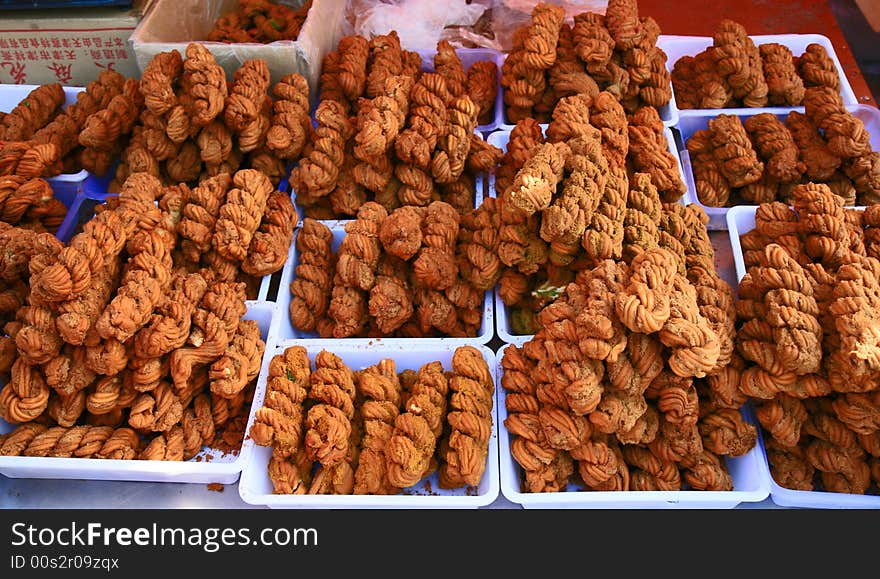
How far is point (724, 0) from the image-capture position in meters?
3.77

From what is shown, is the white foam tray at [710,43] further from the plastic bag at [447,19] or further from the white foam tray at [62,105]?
the white foam tray at [62,105]

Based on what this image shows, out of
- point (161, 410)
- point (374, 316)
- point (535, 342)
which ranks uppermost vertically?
point (535, 342)

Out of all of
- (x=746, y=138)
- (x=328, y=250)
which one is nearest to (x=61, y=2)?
(x=328, y=250)

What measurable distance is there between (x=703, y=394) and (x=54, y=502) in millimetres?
1942

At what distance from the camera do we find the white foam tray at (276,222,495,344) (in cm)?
212

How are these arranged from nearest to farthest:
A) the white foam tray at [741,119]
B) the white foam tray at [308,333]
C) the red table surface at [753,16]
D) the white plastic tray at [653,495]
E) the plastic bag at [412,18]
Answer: the white plastic tray at [653,495] < the white foam tray at [308,333] < the white foam tray at [741,119] < the plastic bag at [412,18] < the red table surface at [753,16]

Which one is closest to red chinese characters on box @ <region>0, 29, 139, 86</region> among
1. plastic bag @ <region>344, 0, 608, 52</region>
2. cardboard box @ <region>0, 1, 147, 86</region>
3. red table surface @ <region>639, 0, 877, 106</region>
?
cardboard box @ <region>0, 1, 147, 86</region>

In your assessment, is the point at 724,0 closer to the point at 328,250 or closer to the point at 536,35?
the point at 536,35

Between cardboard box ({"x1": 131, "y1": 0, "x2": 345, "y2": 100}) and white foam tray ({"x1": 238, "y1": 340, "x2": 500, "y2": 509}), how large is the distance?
1.20m

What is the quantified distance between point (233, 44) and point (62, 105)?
2.60 feet

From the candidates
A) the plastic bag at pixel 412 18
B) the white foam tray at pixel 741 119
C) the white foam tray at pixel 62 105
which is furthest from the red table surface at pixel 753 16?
the white foam tray at pixel 62 105

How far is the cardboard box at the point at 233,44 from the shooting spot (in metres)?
2.63

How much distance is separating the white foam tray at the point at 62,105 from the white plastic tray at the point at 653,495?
188cm

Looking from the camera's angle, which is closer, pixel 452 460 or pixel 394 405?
pixel 452 460
